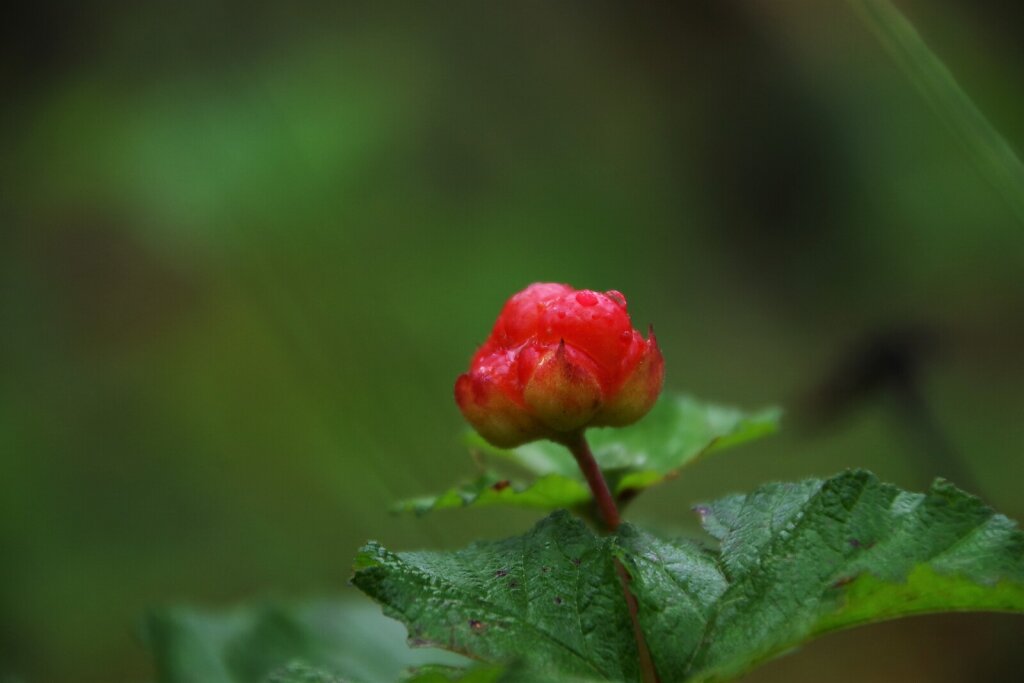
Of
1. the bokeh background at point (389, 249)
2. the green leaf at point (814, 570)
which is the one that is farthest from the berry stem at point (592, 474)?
the bokeh background at point (389, 249)

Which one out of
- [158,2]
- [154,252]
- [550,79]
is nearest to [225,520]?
[154,252]

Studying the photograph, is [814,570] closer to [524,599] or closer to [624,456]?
[524,599]

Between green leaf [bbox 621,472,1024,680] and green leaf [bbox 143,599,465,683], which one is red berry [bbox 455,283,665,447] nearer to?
green leaf [bbox 621,472,1024,680]

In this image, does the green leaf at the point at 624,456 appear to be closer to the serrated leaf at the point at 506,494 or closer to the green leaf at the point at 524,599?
the serrated leaf at the point at 506,494

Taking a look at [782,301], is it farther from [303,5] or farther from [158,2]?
[158,2]

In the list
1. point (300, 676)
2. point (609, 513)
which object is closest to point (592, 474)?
point (609, 513)

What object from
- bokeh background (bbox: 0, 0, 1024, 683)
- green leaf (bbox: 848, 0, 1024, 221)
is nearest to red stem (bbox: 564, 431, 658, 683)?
green leaf (bbox: 848, 0, 1024, 221)
